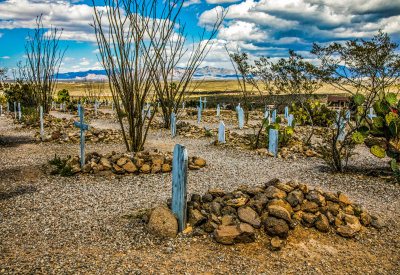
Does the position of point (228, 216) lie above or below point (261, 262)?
above

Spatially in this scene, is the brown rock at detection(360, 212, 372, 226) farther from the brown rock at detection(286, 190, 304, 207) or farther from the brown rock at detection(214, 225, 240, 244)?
the brown rock at detection(214, 225, 240, 244)

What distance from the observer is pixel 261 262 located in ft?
10.2

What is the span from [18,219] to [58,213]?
19.3 inches

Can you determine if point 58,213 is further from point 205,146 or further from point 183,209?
point 205,146

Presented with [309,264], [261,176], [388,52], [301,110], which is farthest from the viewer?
[301,110]

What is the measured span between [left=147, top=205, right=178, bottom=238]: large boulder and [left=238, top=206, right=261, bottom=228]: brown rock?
0.78 meters

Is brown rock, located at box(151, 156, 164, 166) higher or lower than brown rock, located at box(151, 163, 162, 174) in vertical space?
higher

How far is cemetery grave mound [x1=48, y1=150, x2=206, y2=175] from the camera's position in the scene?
654 centimetres

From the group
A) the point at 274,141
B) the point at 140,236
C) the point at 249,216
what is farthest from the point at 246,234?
the point at 274,141

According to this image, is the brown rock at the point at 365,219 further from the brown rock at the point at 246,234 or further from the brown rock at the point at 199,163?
the brown rock at the point at 199,163

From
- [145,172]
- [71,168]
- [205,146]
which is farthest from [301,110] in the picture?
[71,168]

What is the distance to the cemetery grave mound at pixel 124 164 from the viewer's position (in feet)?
21.4

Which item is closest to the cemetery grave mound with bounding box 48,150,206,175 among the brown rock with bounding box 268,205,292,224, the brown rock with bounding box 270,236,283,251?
the brown rock with bounding box 268,205,292,224

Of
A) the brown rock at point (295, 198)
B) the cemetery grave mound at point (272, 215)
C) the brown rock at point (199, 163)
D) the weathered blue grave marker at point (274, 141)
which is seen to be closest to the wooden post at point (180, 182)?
the cemetery grave mound at point (272, 215)
